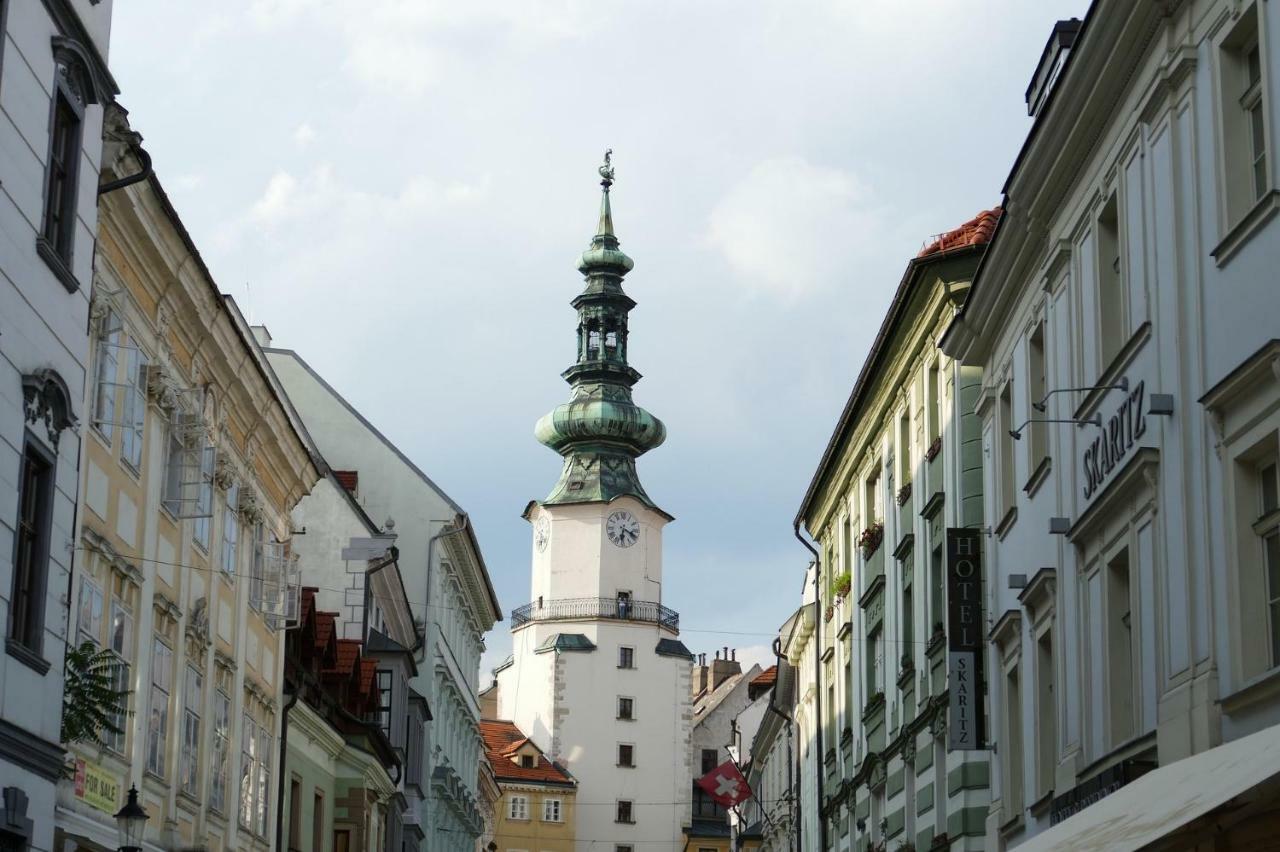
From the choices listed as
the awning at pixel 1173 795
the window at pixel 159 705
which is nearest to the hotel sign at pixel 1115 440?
the awning at pixel 1173 795

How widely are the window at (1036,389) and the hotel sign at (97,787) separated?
9680mm

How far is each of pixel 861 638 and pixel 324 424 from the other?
20.6m

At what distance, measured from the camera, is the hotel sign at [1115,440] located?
53.3 ft

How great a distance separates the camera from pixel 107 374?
20422 mm

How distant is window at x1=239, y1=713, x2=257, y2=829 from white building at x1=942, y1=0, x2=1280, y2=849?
10688 millimetres

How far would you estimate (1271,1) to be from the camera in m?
13.3

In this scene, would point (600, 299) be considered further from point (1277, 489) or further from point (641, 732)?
point (1277, 489)

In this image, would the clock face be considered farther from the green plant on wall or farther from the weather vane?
the green plant on wall

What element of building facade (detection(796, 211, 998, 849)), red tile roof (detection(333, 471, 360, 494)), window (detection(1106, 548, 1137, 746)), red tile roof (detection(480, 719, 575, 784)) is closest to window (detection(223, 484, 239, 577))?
building facade (detection(796, 211, 998, 849))

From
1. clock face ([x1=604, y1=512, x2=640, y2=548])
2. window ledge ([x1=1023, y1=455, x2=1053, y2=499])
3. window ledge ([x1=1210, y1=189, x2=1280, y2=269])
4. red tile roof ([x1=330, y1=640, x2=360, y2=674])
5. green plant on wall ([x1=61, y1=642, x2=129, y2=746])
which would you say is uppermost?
clock face ([x1=604, y1=512, x2=640, y2=548])

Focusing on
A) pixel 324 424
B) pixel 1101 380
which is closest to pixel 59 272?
pixel 1101 380

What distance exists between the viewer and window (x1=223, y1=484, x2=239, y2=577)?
26.8 metres

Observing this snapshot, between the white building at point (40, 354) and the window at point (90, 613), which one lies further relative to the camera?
the window at point (90, 613)

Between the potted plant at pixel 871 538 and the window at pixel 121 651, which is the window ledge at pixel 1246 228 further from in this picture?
the potted plant at pixel 871 538
